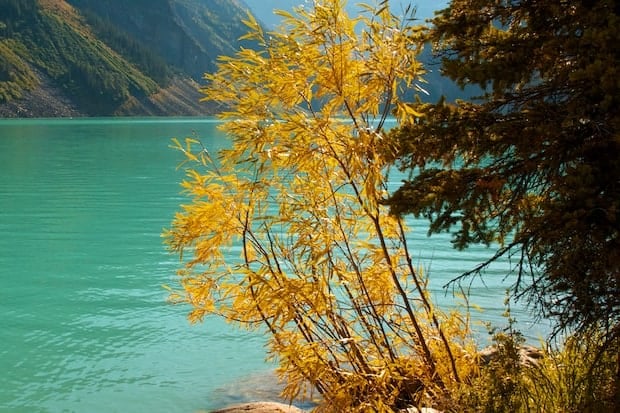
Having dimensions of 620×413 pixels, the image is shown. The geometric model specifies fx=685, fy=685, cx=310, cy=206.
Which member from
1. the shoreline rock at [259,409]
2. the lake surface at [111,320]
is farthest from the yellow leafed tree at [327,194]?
the shoreline rock at [259,409]

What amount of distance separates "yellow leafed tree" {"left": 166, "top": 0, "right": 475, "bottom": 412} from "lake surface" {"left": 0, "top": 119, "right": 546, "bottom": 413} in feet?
2.32

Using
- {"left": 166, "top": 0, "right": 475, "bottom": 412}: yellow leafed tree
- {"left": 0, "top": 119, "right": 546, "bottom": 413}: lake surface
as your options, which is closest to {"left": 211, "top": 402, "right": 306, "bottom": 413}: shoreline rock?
{"left": 0, "top": 119, "right": 546, "bottom": 413}: lake surface

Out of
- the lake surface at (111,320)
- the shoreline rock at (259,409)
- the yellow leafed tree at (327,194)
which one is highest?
the yellow leafed tree at (327,194)

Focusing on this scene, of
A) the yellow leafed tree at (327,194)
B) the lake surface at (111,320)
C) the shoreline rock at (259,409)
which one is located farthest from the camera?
the lake surface at (111,320)

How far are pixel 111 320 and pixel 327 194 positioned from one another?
31.1ft

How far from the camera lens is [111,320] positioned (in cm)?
1423

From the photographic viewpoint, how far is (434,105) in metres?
5.07

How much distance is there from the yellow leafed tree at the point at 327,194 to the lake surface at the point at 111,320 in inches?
27.8

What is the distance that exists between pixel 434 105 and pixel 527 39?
798mm

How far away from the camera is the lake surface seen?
1072 cm

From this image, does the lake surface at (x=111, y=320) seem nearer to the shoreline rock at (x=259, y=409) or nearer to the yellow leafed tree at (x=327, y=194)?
the yellow leafed tree at (x=327, y=194)

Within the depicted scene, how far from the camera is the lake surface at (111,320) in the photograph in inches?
422

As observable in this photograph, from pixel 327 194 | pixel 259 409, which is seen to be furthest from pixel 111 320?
pixel 327 194

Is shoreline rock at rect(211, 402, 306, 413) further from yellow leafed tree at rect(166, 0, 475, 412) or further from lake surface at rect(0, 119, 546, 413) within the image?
yellow leafed tree at rect(166, 0, 475, 412)
